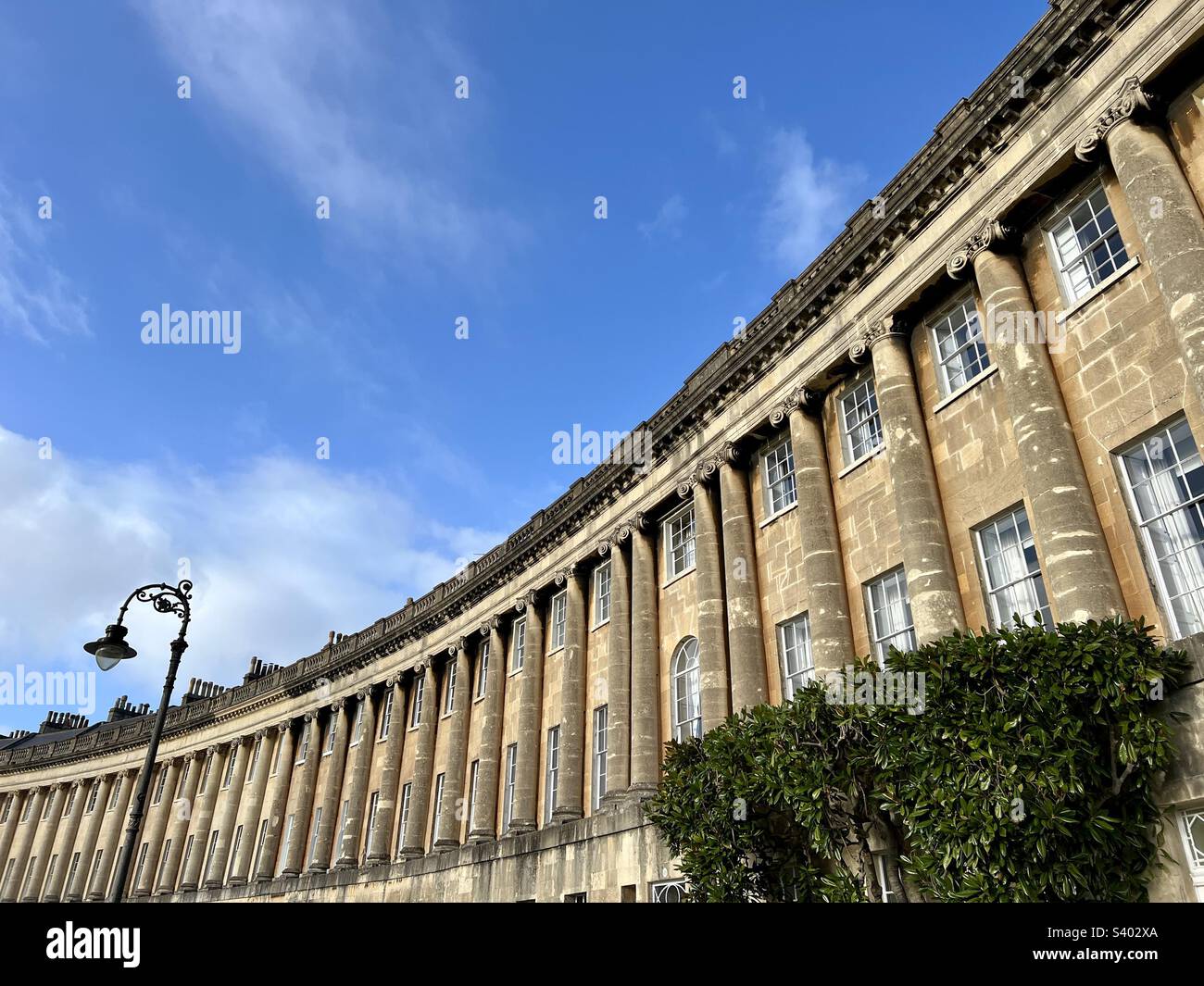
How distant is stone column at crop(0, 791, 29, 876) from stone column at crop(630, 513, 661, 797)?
2203 inches

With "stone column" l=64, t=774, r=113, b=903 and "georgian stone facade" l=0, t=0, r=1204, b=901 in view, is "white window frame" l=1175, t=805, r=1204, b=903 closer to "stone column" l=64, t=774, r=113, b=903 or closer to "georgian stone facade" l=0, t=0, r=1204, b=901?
"georgian stone facade" l=0, t=0, r=1204, b=901

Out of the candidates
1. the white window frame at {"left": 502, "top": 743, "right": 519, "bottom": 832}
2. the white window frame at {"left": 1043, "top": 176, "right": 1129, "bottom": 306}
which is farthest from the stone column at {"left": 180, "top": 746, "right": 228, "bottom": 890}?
the white window frame at {"left": 1043, "top": 176, "right": 1129, "bottom": 306}

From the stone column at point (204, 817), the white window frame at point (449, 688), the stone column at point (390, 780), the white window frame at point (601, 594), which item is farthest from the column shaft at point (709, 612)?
the stone column at point (204, 817)

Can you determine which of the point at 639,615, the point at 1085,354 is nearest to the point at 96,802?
the point at 639,615

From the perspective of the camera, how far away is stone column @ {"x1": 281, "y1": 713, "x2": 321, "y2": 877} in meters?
35.4

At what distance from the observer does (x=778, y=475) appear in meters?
19.0

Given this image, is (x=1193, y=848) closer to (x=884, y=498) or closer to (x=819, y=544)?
(x=884, y=498)

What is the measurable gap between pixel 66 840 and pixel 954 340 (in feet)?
199

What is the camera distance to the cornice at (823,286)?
13.1 metres

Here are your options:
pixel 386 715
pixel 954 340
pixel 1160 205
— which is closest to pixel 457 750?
pixel 386 715

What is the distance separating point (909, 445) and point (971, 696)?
5778mm

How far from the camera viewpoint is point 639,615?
70.3ft

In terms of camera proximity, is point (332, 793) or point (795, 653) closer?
point (795, 653)
